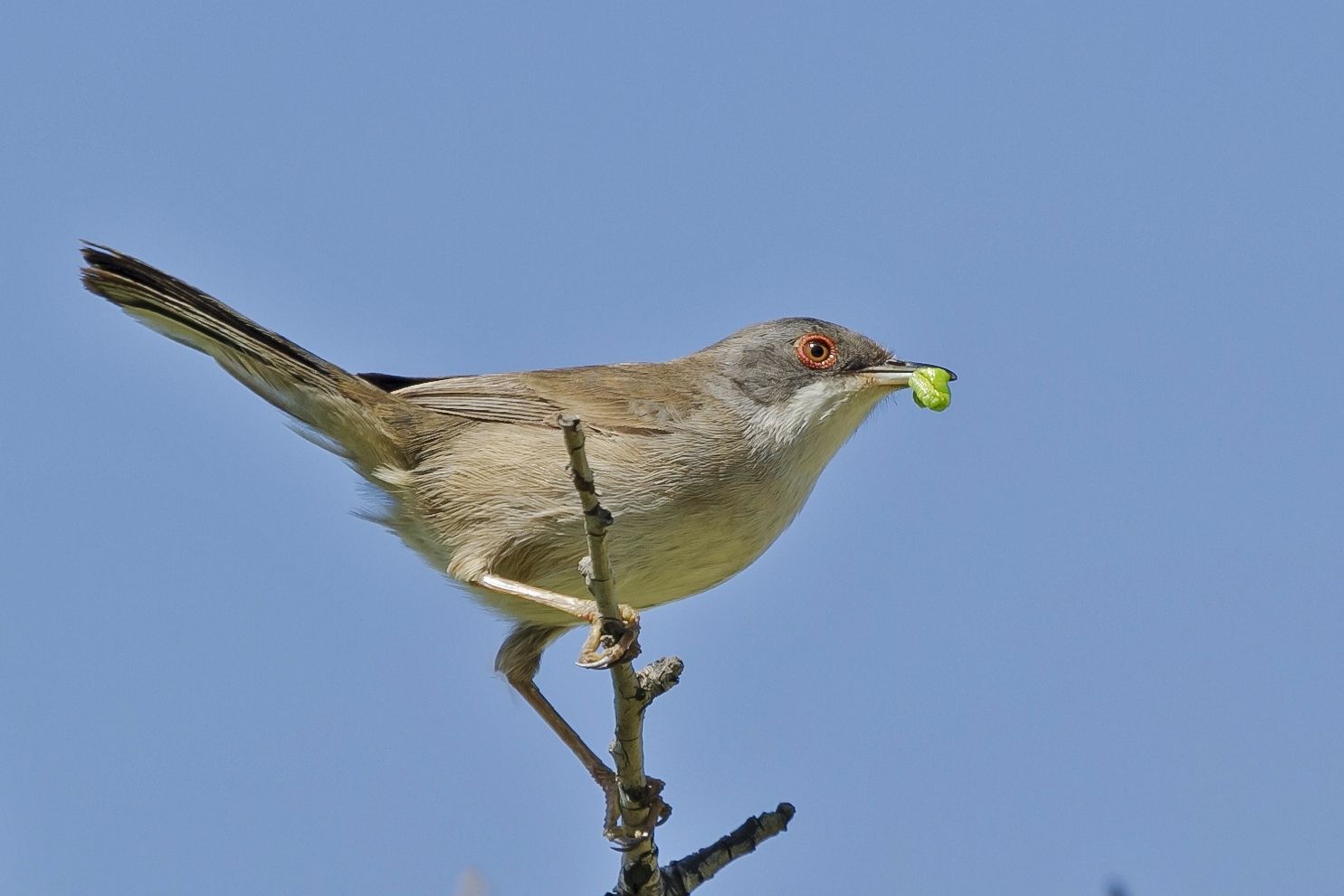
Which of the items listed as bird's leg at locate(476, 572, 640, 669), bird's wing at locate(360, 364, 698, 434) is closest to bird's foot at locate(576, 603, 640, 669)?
bird's leg at locate(476, 572, 640, 669)

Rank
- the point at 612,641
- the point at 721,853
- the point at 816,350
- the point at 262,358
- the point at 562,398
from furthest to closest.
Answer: the point at 816,350
the point at 562,398
the point at 262,358
the point at 721,853
the point at 612,641

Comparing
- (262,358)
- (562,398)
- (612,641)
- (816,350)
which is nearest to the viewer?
(612,641)

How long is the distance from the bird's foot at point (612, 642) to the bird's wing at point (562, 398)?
167cm

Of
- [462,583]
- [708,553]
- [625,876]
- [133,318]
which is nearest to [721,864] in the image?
[625,876]

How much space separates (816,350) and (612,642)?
275cm

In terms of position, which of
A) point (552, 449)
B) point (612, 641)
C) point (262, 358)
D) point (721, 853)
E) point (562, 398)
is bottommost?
point (721, 853)

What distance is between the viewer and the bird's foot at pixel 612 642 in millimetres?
4543

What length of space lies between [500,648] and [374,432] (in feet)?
4.22

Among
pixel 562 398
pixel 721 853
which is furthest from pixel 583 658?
pixel 562 398

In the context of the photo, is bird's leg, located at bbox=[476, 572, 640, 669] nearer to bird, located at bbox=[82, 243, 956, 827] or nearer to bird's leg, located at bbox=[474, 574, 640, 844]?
bird's leg, located at bbox=[474, 574, 640, 844]

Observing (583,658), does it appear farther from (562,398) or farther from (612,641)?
(562,398)

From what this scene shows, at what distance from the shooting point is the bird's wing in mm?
6328

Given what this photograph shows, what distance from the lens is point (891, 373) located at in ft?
22.0

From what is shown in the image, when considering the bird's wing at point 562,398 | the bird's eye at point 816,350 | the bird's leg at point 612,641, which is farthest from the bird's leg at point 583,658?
the bird's eye at point 816,350
